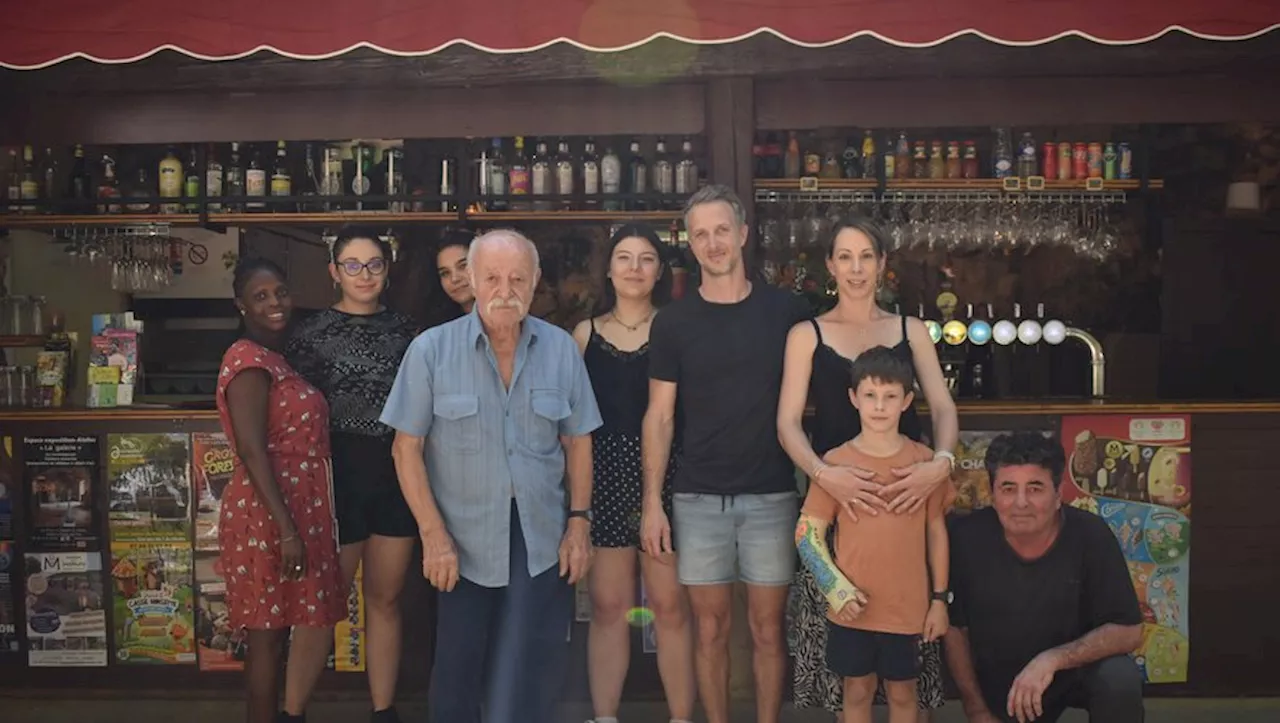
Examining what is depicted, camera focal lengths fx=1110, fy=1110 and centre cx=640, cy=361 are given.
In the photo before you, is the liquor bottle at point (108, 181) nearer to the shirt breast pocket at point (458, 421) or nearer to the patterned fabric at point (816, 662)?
the shirt breast pocket at point (458, 421)

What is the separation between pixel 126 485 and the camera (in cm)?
466

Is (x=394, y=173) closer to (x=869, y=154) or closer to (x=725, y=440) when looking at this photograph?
(x=869, y=154)

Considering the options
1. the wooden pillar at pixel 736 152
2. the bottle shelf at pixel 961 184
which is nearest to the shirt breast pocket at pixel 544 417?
the wooden pillar at pixel 736 152

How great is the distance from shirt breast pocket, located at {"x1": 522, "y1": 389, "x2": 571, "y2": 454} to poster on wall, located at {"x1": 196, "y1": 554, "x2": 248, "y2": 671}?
2120mm

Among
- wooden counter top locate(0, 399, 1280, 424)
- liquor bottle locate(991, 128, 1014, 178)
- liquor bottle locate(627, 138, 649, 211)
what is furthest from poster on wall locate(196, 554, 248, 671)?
liquor bottle locate(991, 128, 1014, 178)

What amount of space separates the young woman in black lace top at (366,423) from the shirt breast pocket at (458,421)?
0.69 meters

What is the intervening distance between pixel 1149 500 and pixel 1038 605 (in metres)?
1.58

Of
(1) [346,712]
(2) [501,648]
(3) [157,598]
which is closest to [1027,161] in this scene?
(2) [501,648]

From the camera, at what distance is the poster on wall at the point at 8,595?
185 inches

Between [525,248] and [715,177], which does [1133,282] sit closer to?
[715,177]

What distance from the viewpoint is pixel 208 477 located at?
15.3ft

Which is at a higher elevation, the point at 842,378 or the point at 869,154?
the point at 869,154

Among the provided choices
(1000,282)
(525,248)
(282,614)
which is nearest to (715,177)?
(525,248)

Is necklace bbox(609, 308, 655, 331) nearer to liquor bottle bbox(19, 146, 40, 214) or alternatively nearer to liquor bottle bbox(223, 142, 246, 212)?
liquor bottle bbox(223, 142, 246, 212)
